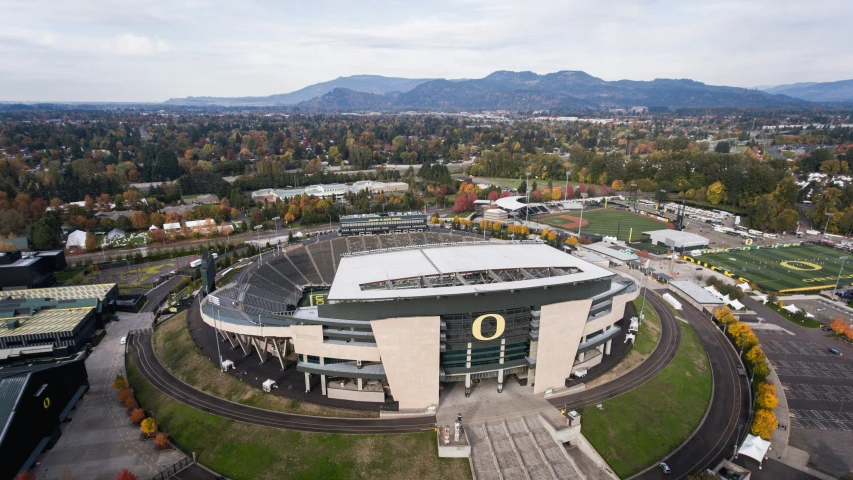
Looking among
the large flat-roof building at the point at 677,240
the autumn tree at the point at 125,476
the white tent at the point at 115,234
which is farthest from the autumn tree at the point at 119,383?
the large flat-roof building at the point at 677,240

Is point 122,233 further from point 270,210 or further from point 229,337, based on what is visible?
point 229,337

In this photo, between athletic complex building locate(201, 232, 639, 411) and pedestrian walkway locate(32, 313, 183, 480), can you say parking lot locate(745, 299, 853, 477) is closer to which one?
athletic complex building locate(201, 232, 639, 411)

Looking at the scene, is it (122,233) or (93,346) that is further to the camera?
(122,233)

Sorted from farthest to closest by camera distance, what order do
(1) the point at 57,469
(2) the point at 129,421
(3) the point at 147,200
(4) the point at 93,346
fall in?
1. (3) the point at 147,200
2. (4) the point at 93,346
3. (2) the point at 129,421
4. (1) the point at 57,469

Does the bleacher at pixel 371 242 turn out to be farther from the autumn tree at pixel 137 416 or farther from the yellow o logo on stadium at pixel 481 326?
the autumn tree at pixel 137 416

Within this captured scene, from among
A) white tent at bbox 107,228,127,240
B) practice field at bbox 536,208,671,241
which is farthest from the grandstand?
white tent at bbox 107,228,127,240

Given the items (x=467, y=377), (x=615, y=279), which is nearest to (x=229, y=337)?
(x=467, y=377)
